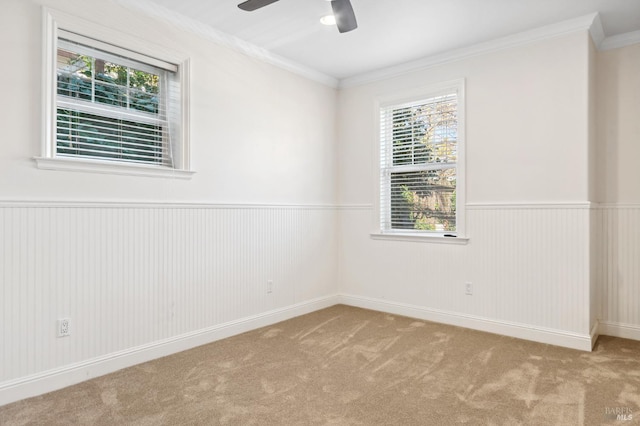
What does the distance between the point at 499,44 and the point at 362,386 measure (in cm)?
315

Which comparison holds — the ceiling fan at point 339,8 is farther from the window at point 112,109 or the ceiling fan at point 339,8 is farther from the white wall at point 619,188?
the white wall at point 619,188

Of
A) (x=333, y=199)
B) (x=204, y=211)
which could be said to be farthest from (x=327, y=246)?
(x=204, y=211)

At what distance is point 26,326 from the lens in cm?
244

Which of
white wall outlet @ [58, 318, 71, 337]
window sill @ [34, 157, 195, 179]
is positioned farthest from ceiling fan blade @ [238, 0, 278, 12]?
white wall outlet @ [58, 318, 71, 337]

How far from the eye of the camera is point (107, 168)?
2.79 metres

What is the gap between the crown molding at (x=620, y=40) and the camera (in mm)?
3402

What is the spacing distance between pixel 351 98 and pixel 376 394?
11.1ft

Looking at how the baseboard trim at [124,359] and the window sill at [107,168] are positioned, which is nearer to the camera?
the baseboard trim at [124,359]

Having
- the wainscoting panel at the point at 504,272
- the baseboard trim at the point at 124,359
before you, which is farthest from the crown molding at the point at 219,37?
the baseboard trim at the point at 124,359

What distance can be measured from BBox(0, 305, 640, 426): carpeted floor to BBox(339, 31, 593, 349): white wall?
36 cm

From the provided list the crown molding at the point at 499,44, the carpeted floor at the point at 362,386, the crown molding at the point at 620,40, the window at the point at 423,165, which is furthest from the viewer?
the window at the point at 423,165

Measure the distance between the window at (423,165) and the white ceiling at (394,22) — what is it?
557 mm

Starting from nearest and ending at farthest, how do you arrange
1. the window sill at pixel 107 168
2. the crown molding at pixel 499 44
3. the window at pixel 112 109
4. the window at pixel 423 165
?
the window sill at pixel 107 168, the window at pixel 112 109, the crown molding at pixel 499 44, the window at pixel 423 165

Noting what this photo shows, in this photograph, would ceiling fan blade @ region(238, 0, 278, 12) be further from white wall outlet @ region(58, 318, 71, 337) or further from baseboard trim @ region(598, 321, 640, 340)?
baseboard trim @ region(598, 321, 640, 340)
